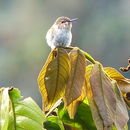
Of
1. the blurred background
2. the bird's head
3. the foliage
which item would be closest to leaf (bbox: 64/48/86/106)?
the foliage

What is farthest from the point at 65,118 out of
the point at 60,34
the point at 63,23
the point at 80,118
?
the point at 63,23

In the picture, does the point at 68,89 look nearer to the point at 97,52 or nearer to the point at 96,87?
the point at 96,87

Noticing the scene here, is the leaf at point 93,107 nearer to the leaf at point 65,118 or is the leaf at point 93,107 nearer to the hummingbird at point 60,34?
the leaf at point 65,118

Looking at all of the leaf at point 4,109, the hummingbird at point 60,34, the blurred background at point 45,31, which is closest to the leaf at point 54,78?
the leaf at point 4,109

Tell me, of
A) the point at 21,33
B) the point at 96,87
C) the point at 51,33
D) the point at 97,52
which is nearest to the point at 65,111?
the point at 96,87

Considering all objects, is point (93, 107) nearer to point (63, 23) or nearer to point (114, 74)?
point (114, 74)

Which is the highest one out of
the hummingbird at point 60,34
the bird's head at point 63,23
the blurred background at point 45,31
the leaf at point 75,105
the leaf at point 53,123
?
the blurred background at point 45,31
